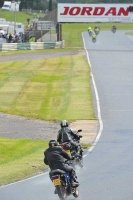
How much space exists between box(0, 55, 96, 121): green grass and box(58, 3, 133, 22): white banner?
61.1 feet

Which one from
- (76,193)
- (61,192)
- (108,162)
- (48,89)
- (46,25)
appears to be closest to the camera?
(61,192)

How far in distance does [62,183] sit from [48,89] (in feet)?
89.7

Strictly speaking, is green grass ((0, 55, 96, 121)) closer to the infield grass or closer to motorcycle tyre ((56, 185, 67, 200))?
the infield grass

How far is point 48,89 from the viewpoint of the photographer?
4150 centimetres

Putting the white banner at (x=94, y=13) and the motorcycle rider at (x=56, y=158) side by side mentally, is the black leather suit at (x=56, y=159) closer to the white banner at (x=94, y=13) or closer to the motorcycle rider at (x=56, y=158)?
the motorcycle rider at (x=56, y=158)

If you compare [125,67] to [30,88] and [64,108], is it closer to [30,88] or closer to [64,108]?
[30,88]

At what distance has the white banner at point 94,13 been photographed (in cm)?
7944

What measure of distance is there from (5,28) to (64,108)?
2292 inches

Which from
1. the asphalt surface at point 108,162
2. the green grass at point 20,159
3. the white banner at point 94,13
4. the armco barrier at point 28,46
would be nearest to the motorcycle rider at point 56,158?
the asphalt surface at point 108,162

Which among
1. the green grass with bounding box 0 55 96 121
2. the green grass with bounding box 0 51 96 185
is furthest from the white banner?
the green grass with bounding box 0 55 96 121

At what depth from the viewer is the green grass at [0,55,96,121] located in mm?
32406

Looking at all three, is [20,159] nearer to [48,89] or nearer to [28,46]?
[48,89]

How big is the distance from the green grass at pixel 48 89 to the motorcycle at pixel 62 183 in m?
15.3

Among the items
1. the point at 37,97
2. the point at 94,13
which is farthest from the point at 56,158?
the point at 94,13
